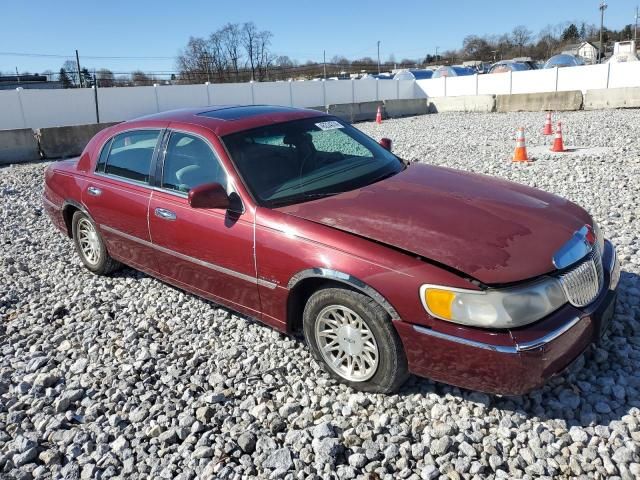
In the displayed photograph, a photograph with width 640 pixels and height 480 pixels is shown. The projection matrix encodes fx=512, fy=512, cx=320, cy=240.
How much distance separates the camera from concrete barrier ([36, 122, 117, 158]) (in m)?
13.3

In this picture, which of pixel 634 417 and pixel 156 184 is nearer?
pixel 634 417

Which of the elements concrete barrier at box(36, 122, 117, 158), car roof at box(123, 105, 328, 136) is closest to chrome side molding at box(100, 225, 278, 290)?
car roof at box(123, 105, 328, 136)

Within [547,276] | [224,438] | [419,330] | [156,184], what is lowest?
[224,438]

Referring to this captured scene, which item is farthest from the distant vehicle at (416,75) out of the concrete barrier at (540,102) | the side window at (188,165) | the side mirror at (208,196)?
the side mirror at (208,196)

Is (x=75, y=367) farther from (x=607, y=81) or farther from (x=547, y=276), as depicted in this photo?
(x=607, y=81)

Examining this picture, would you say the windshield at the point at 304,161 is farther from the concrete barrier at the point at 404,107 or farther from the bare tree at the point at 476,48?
the bare tree at the point at 476,48

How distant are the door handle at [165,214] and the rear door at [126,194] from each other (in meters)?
0.17

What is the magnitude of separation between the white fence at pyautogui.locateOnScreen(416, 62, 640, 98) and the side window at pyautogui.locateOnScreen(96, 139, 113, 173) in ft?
82.0

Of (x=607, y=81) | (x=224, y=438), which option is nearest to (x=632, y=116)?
(x=607, y=81)

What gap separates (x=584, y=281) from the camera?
284 cm

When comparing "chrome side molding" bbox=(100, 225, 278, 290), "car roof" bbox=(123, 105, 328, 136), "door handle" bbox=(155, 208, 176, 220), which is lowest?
"chrome side molding" bbox=(100, 225, 278, 290)

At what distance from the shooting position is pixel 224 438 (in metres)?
2.81

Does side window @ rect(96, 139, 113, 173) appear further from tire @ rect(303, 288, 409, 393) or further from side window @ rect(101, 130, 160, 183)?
tire @ rect(303, 288, 409, 393)

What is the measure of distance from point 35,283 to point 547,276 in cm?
485
